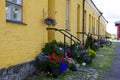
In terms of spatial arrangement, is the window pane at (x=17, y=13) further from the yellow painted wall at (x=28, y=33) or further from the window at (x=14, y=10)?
the yellow painted wall at (x=28, y=33)

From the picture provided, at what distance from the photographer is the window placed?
330 inches

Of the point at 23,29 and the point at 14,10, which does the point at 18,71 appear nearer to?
the point at 23,29

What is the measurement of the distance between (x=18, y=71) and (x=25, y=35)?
1.13m

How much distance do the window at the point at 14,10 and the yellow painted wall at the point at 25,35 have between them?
8.2 inches

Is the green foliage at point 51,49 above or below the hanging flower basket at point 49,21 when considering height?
below

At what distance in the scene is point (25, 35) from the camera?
922 centimetres

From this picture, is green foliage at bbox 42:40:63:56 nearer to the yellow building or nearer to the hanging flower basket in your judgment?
the yellow building

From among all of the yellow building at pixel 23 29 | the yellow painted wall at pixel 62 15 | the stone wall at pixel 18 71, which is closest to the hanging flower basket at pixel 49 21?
the yellow building at pixel 23 29

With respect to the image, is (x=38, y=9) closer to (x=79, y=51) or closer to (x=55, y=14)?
(x=55, y=14)

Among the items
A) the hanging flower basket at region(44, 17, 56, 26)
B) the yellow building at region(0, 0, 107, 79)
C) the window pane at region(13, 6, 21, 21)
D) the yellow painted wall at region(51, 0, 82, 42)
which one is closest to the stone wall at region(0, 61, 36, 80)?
the yellow building at region(0, 0, 107, 79)

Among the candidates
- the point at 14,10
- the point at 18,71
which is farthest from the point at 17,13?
the point at 18,71

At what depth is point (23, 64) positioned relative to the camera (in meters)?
8.99

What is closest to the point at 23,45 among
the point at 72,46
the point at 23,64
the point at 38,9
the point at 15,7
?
the point at 23,64

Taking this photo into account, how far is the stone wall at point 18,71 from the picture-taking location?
7.80 m
